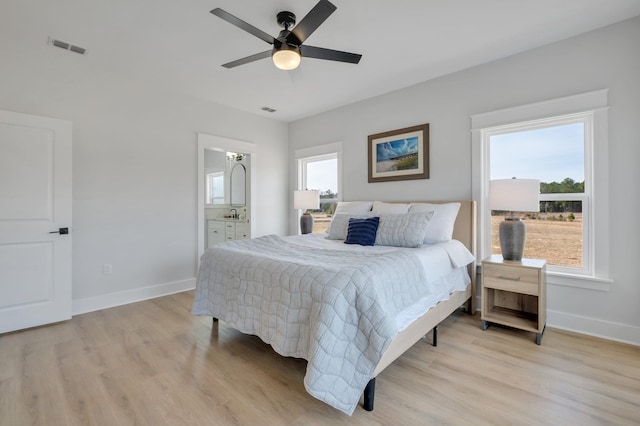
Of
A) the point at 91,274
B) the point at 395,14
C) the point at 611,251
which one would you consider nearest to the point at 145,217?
the point at 91,274

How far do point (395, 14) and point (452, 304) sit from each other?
2528 mm

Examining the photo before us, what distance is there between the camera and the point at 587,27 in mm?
2502

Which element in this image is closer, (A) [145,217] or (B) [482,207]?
(B) [482,207]

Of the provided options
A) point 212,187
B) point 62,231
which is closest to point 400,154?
point 62,231

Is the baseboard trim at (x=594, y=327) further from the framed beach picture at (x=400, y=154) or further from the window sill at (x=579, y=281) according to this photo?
the framed beach picture at (x=400, y=154)

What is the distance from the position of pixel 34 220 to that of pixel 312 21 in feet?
10.3

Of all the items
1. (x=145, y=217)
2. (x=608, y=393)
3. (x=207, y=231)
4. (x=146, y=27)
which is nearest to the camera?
(x=608, y=393)

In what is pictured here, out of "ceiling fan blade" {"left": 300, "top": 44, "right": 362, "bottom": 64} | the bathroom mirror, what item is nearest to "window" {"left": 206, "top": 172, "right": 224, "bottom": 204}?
the bathroom mirror

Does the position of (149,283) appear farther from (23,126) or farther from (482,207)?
(482,207)

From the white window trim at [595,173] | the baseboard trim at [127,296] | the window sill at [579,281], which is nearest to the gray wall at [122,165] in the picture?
the baseboard trim at [127,296]

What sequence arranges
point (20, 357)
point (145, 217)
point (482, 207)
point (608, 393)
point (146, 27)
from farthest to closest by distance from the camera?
point (145, 217) → point (482, 207) → point (146, 27) → point (20, 357) → point (608, 393)

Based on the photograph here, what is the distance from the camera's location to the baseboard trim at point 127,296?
3168 millimetres

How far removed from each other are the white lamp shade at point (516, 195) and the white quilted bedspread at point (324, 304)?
1.12 m

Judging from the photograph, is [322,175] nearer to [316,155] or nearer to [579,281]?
[316,155]
